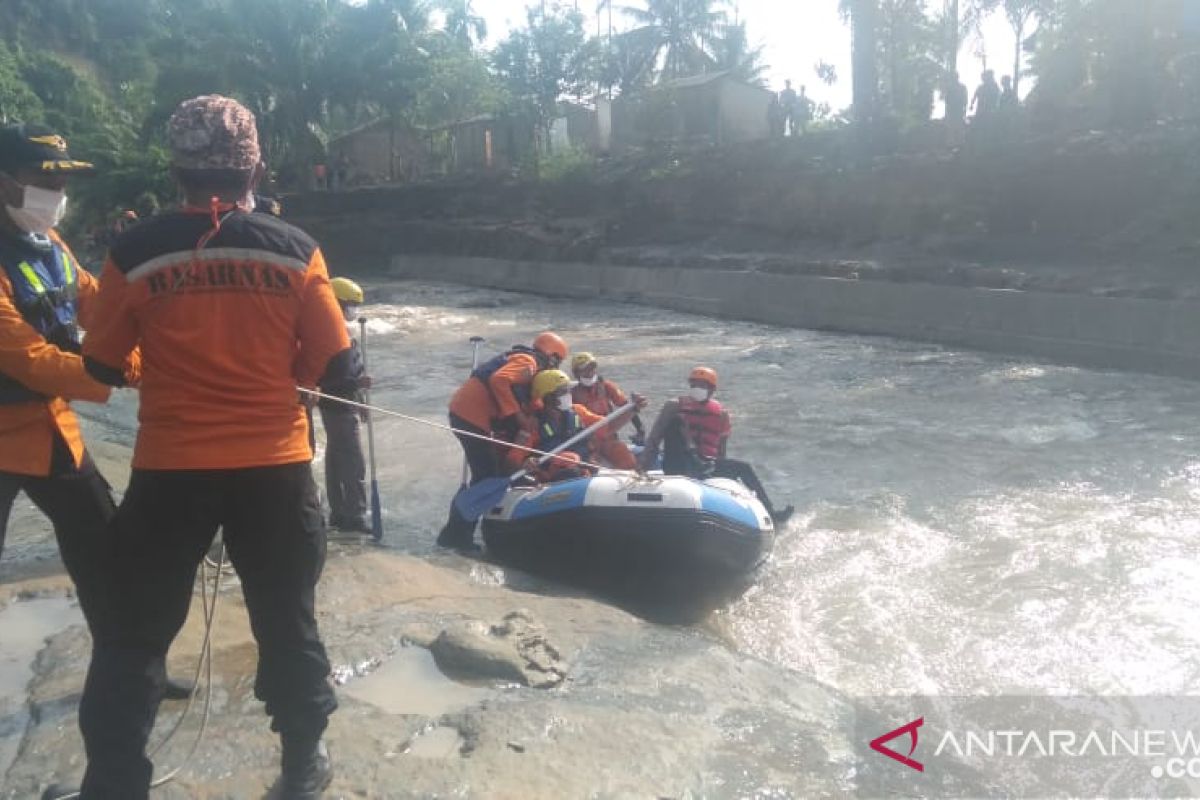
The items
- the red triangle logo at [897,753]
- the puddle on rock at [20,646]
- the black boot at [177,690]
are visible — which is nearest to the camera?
the puddle on rock at [20,646]

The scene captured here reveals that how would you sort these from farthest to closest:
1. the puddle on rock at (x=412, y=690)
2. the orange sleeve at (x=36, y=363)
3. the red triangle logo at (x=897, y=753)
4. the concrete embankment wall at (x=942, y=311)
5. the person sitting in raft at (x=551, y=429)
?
the concrete embankment wall at (x=942, y=311) → the person sitting in raft at (x=551, y=429) → the red triangle logo at (x=897, y=753) → the puddle on rock at (x=412, y=690) → the orange sleeve at (x=36, y=363)

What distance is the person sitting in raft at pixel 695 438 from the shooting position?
26.4ft

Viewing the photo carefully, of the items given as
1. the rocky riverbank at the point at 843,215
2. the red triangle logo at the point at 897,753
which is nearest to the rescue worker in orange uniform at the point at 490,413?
the red triangle logo at the point at 897,753

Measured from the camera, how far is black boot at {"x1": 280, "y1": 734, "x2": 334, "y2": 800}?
9.96 feet

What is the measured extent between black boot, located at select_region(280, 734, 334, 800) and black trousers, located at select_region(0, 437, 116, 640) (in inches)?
30.4

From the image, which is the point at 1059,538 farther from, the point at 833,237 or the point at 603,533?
the point at 833,237

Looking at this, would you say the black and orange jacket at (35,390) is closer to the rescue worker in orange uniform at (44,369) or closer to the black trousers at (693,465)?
the rescue worker in orange uniform at (44,369)

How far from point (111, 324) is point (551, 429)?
5.02 m

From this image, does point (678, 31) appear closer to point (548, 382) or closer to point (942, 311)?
point (942, 311)

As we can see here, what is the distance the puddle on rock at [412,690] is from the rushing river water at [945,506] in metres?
2.34

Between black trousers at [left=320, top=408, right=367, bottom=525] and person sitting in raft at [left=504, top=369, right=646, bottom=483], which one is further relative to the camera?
person sitting in raft at [left=504, top=369, right=646, bottom=483]

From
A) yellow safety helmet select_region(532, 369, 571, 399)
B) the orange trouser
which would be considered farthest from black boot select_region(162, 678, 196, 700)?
the orange trouser

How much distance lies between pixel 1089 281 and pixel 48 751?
1811cm

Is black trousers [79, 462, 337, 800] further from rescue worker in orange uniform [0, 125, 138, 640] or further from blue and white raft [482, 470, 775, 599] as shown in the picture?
blue and white raft [482, 470, 775, 599]
